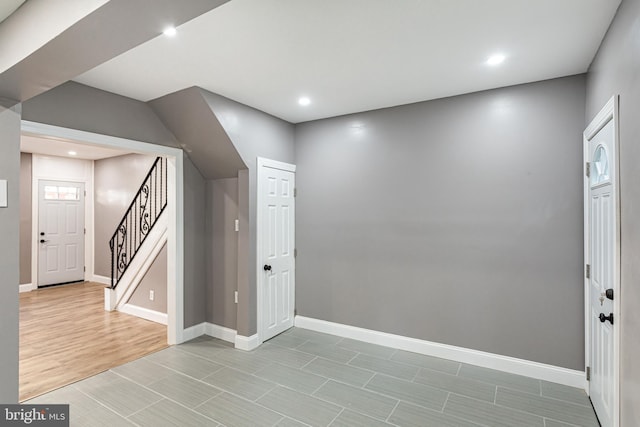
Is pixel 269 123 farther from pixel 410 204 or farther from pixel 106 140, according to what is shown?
pixel 410 204

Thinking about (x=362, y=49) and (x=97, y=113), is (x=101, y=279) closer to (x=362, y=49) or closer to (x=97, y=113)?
(x=97, y=113)

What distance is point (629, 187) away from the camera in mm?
1717

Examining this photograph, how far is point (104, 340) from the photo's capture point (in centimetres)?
390

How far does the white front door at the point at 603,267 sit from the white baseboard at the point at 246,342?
3119mm

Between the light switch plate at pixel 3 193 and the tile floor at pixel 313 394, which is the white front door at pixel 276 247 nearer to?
the tile floor at pixel 313 394

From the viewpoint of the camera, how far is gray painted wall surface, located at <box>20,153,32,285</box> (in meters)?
6.28

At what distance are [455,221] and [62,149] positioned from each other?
274 inches

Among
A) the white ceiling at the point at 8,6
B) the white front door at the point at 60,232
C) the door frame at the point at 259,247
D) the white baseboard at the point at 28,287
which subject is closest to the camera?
the white ceiling at the point at 8,6

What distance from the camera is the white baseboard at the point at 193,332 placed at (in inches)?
152

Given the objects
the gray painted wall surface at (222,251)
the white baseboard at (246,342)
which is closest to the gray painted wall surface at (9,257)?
the white baseboard at (246,342)

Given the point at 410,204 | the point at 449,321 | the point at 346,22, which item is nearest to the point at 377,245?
the point at 410,204

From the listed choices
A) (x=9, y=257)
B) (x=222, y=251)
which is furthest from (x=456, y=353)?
(x=9, y=257)

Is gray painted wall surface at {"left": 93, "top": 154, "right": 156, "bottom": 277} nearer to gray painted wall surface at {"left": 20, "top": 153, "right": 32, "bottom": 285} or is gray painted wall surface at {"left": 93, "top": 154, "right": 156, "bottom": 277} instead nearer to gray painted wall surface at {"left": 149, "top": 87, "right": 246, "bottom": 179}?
gray painted wall surface at {"left": 20, "top": 153, "right": 32, "bottom": 285}

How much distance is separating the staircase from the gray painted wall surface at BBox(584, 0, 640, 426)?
4.80 metres
